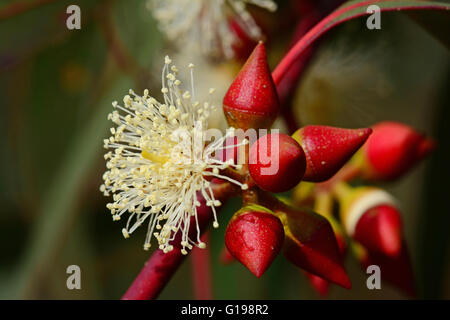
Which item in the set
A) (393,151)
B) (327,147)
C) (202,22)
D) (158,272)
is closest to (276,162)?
(327,147)

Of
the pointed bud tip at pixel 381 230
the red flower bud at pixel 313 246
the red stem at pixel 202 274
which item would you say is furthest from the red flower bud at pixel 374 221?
the red stem at pixel 202 274

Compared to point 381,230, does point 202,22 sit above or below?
above

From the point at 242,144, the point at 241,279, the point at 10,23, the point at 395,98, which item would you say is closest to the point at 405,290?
the point at 242,144

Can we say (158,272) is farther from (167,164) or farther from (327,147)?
(327,147)

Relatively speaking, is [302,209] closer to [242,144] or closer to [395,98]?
[242,144]

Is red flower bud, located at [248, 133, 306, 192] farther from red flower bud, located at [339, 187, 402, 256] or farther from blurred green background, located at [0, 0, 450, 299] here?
blurred green background, located at [0, 0, 450, 299]

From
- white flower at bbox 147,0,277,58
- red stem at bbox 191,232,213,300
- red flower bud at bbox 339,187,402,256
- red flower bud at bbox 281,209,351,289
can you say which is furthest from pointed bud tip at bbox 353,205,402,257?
white flower at bbox 147,0,277,58

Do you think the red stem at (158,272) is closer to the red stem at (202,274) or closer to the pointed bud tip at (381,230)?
the pointed bud tip at (381,230)
